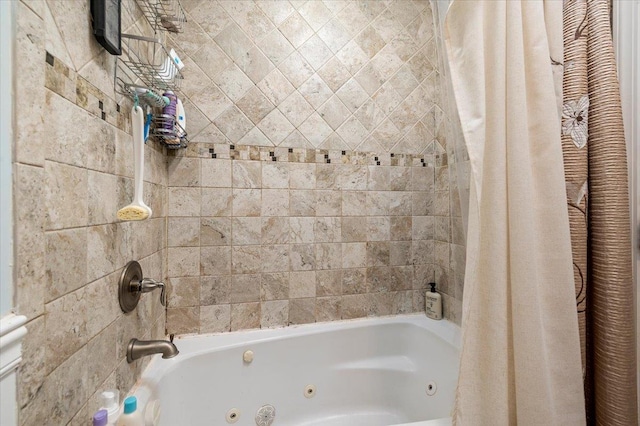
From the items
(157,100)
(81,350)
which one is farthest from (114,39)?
(81,350)

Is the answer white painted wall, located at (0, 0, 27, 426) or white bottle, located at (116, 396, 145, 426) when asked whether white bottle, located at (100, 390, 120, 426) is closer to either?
white bottle, located at (116, 396, 145, 426)

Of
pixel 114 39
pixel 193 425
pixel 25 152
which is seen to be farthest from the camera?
pixel 193 425

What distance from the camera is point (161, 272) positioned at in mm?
1190

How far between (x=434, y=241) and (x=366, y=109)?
88cm

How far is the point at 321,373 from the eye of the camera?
1343mm

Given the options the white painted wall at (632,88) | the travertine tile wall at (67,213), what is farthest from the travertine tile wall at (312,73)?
the white painted wall at (632,88)

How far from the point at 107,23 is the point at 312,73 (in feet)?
3.03

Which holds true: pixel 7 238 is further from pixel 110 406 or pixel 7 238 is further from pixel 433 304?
pixel 433 304

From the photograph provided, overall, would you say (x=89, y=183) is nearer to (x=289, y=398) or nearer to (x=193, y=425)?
(x=193, y=425)

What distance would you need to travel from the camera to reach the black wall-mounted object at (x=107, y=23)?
633 millimetres

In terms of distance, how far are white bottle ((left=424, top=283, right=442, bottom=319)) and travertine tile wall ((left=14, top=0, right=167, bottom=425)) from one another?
1.42 meters

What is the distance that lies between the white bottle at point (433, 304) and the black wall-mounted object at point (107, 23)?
5.59ft

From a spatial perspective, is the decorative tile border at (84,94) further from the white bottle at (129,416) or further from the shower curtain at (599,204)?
the shower curtain at (599,204)

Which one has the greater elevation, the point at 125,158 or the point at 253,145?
the point at 253,145
